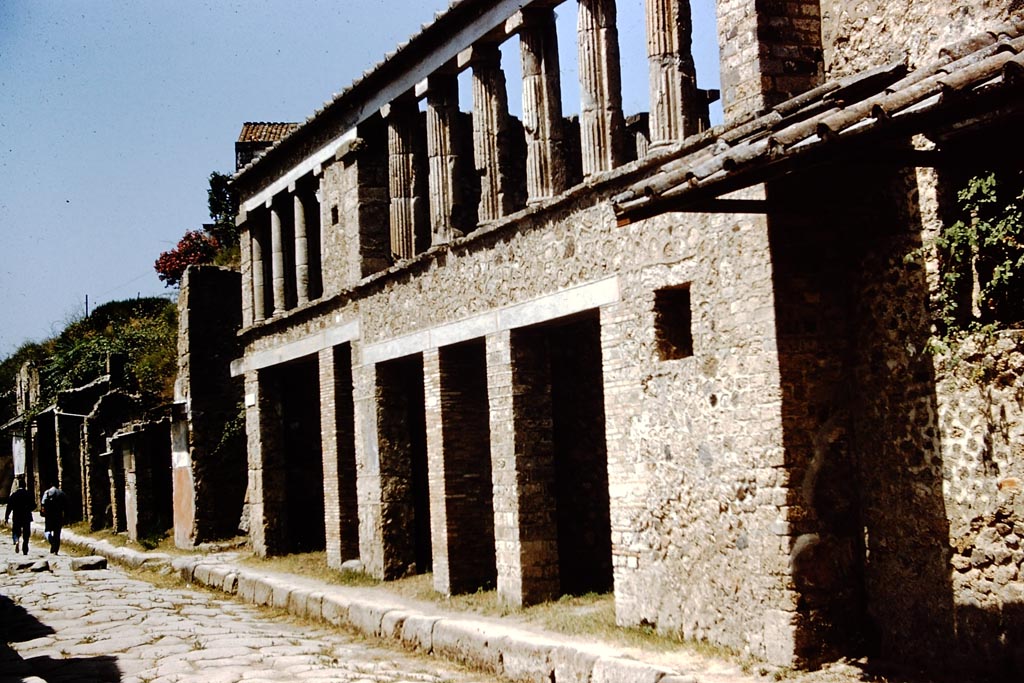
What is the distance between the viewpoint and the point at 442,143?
523 inches

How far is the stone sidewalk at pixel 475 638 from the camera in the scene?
24.3 ft

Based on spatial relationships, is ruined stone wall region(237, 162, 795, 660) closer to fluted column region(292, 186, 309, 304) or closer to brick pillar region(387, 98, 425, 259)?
brick pillar region(387, 98, 425, 259)

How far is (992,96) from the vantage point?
212 inches

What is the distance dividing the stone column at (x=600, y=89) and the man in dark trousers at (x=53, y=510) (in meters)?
13.0

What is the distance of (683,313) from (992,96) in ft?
12.8

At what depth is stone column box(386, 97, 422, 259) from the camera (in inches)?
560

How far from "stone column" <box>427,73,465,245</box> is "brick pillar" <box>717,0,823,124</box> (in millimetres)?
5378

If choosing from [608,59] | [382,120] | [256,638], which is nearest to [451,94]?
[382,120]

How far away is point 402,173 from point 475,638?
6.88 meters

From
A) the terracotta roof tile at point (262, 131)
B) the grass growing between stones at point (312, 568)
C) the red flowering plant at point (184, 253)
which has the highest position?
the terracotta roof tile at point (262, 131)

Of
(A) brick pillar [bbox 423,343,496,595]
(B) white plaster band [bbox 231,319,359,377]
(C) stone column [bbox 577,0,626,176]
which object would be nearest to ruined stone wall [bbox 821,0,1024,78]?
(C) stone column [bbox 577,0,626,176]

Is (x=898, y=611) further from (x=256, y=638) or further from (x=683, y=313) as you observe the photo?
(x=256, y=638)

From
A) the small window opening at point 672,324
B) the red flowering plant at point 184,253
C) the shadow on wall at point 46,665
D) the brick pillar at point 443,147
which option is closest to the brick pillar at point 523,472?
the brick pillar at point 443,147

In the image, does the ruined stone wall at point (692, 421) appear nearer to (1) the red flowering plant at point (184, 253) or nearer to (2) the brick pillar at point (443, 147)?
(2) the brick pillar at point (443, 147)
